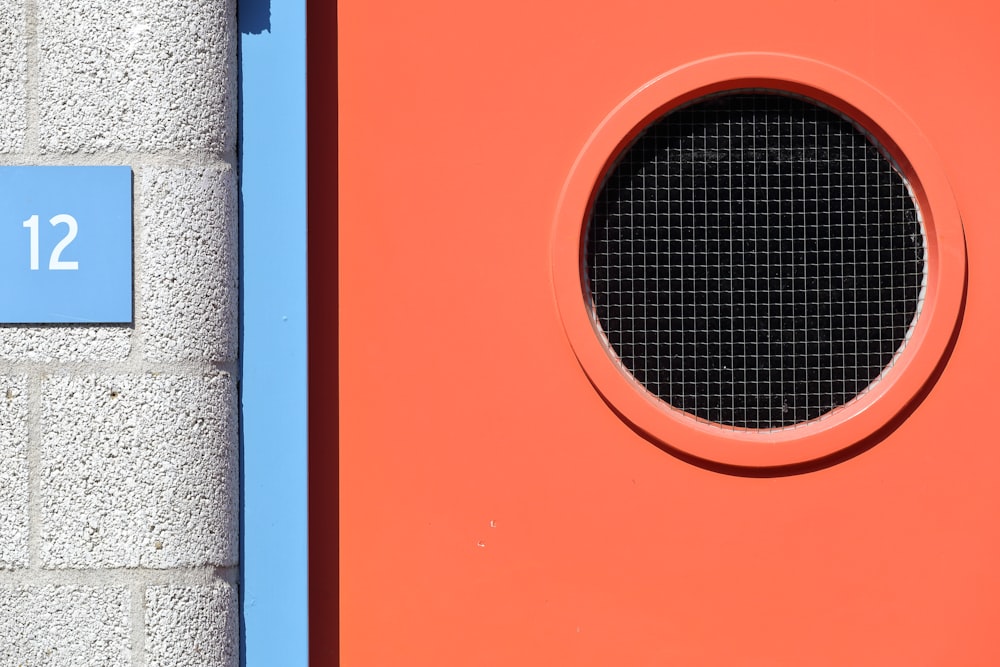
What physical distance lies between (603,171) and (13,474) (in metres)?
1.21

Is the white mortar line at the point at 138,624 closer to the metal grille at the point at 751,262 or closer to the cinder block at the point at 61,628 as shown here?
the cinder block at the point at 61,628

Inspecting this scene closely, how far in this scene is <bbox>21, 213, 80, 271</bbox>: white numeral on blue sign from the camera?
148cm

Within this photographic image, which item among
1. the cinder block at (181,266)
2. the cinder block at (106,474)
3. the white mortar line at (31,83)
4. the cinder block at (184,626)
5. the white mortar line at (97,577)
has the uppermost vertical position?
the white mortar line at (31,83)

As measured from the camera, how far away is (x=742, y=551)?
170 centimetres

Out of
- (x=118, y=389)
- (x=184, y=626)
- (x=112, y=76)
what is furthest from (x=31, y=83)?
(x=184, y=626)

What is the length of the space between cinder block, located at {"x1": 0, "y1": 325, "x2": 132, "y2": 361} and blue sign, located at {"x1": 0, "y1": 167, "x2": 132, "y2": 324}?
0.06ft

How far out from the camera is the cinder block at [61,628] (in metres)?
1.49

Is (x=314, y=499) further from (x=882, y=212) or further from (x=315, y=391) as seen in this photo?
(x=882, y=212)

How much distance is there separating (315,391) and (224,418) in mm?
210

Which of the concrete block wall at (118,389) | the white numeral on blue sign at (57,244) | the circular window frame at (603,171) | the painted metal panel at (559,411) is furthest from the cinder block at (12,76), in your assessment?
the circular window frame at (603,171)

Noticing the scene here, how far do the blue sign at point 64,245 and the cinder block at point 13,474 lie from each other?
0.45ft

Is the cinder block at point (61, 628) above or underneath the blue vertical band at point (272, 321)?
underneath

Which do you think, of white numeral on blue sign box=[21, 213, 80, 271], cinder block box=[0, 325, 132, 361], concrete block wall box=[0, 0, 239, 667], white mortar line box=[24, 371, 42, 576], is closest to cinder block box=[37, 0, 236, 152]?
concrete block wall box=[0, 0, 239, 667]

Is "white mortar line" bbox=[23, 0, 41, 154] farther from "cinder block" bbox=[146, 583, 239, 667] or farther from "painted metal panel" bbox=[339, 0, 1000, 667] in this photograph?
"cinder block" bbox=[146, 583, 239, 667]
